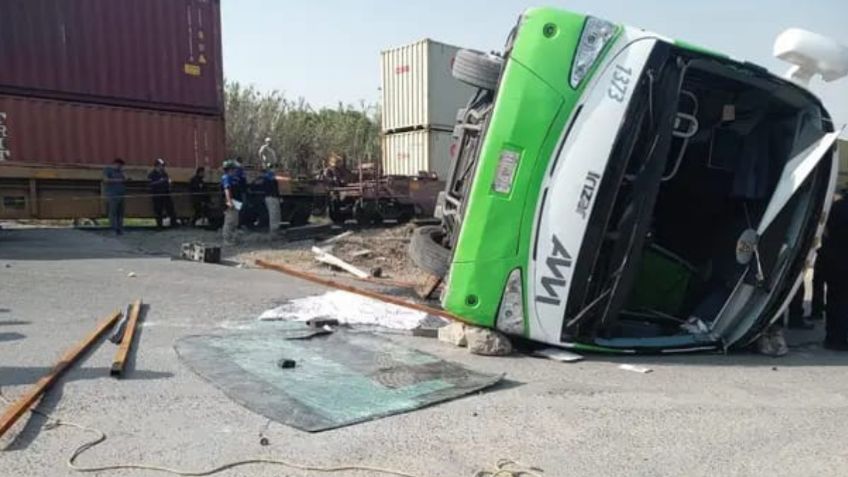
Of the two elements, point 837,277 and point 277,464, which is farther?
point 837,277

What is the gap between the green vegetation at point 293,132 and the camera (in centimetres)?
3081

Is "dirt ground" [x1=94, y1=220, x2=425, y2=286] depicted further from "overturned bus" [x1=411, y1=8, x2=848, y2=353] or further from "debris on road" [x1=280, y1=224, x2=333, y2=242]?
"overturned bus" [x1=411, y1=8, x2=848, y2=353]

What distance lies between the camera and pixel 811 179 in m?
4.98

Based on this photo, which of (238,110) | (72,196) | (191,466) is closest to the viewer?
(191,466)

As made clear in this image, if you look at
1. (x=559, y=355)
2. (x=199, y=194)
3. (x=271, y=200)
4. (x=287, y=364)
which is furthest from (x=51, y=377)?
(x=199, y=194)

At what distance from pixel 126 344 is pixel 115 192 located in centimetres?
901

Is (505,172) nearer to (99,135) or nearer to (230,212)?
(230,212)

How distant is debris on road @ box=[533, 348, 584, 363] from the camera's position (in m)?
4.65

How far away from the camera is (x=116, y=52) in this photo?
13.6 meters

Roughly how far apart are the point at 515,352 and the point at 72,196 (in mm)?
10990

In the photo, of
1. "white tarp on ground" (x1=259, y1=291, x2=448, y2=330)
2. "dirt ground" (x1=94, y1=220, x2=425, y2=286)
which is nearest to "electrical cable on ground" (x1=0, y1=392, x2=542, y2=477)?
"white tarp on ground" (x1=259, y1=291, x2=448, y2=330)

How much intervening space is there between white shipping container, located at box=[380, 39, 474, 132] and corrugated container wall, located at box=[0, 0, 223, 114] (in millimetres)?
4591

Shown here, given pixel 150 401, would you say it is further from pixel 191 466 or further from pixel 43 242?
pixel 43 242

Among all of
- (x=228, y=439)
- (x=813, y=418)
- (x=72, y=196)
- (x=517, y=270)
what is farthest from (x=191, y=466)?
(x=72, y=196)
